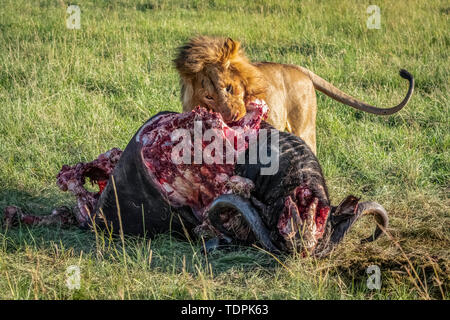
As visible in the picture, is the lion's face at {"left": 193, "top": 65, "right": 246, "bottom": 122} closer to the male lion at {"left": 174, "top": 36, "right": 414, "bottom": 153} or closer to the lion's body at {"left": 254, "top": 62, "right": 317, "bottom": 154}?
the male lion at {"left": 174, "top": 36, "right": 414, "bottom": 153}

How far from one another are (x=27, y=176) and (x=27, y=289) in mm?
2039

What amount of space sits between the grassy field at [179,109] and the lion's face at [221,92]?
87 cm

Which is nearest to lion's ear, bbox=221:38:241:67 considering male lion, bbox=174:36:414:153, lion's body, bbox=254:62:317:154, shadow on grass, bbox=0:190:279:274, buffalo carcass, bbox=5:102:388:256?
male lion, bbox=174:36:414:153

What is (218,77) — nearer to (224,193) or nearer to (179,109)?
(224,193)

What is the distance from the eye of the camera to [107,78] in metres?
7.56

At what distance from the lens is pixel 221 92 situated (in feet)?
13.7

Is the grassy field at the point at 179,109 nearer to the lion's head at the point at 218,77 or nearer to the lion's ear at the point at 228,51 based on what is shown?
the lion's head at the point at 218,77

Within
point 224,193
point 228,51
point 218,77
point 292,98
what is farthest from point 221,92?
point 292,98

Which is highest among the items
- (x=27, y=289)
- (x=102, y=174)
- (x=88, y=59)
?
(x=88, y=59)

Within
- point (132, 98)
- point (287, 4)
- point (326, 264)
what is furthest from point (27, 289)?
point (287, 4)

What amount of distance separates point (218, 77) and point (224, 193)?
99 cm

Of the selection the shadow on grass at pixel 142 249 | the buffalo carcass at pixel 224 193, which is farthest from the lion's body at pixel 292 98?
the shadow on grass at pixel 142 249

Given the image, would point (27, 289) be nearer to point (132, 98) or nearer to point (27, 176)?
point (27, 176)

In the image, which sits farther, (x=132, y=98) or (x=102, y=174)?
(x=132, y=98)
